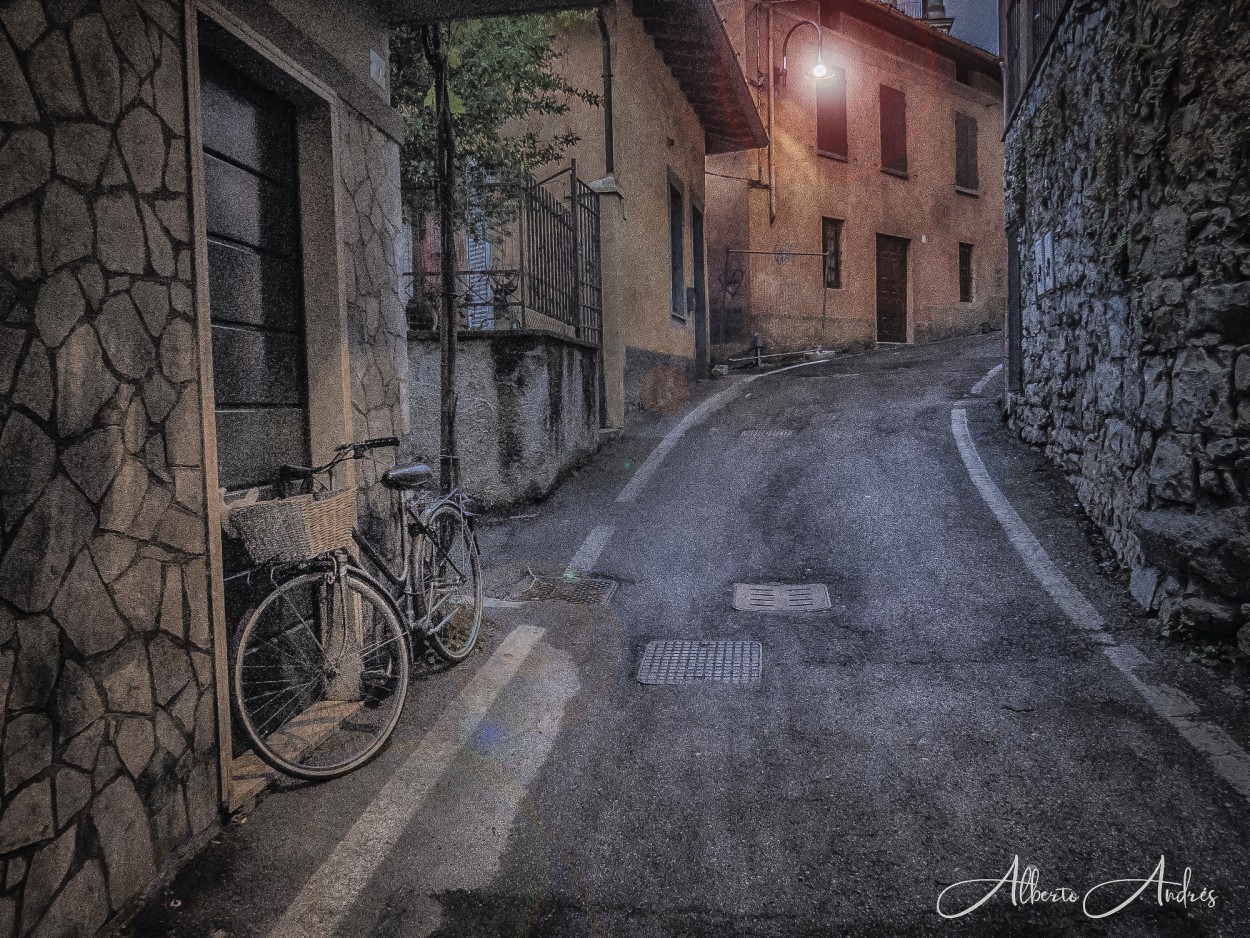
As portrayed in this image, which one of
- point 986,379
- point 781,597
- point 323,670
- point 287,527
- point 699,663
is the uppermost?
point 986,379

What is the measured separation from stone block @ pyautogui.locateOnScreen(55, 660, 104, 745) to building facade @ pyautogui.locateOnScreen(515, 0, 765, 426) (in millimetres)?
8119

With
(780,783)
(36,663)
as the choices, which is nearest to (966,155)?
(780,783)

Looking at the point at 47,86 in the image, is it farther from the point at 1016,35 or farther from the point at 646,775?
the point at 1016,35

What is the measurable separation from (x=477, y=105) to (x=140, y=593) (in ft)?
22.0

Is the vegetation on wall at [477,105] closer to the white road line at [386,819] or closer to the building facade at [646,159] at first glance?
the building facade at [646,159]

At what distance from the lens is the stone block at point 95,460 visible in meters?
2.37

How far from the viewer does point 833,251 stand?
21062mm

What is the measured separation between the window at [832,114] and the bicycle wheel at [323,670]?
62.7 feet

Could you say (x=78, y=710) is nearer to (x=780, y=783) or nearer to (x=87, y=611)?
(x=87, y=611)

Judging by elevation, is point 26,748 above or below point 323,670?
above

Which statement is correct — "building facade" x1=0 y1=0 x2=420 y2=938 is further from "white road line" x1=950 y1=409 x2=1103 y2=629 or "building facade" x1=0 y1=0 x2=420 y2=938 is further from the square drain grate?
the square drain grate

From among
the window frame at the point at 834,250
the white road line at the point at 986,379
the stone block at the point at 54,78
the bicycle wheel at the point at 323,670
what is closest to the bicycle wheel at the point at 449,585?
the bicycle wheel at the point at 323,670

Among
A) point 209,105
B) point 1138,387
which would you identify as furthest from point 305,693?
point 1138,387

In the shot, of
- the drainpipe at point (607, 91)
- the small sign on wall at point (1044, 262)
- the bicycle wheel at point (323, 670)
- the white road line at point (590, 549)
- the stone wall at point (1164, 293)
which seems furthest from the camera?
the drainpipe at point (607, 91)
